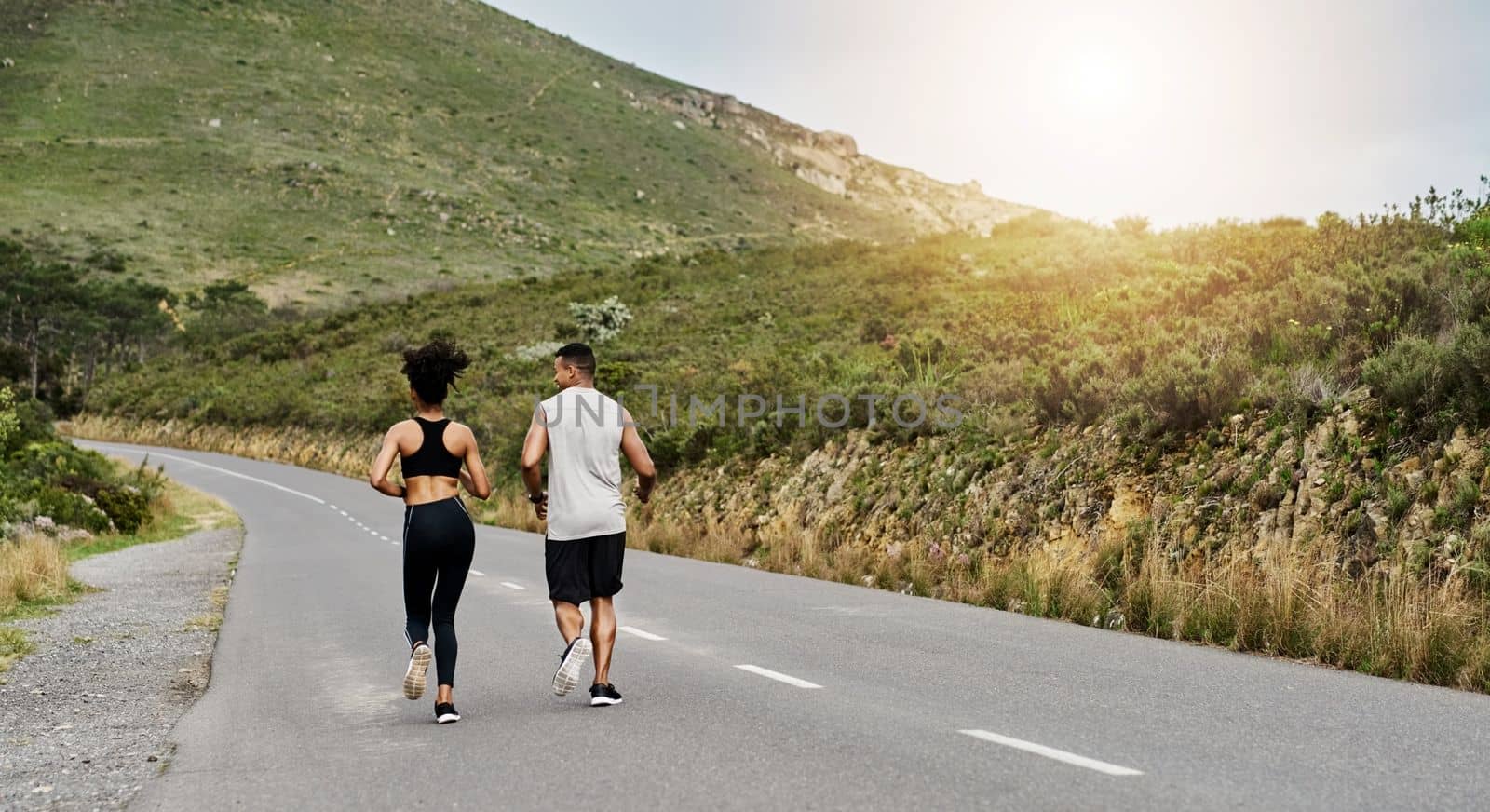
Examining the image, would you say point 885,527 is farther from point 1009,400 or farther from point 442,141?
point 442,141

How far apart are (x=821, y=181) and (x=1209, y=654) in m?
155

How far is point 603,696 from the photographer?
700 centimetres

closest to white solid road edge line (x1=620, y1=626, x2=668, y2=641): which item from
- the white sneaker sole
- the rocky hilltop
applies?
the white sneaker sole

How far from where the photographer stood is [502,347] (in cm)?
4628

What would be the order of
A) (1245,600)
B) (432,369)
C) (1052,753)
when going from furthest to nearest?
1. (1245,600)
2. (432,369)
3. (1052,753)

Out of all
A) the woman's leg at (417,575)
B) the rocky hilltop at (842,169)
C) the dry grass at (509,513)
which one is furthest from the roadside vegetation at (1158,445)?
the rocky hilltop at (842,169)

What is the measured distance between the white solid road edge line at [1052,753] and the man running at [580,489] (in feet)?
7.31

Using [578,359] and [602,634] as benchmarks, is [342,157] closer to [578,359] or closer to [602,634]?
[578,359]

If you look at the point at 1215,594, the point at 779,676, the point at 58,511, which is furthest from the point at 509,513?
the point at 779,676

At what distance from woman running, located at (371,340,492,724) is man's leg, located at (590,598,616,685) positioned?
2.71 ft

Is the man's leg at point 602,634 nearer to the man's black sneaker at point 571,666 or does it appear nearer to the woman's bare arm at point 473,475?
the man's black sneaker at point 571,666

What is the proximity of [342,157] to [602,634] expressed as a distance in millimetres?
100395

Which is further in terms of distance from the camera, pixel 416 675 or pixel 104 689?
pixel 104 689

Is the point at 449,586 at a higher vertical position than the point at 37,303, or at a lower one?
lower
